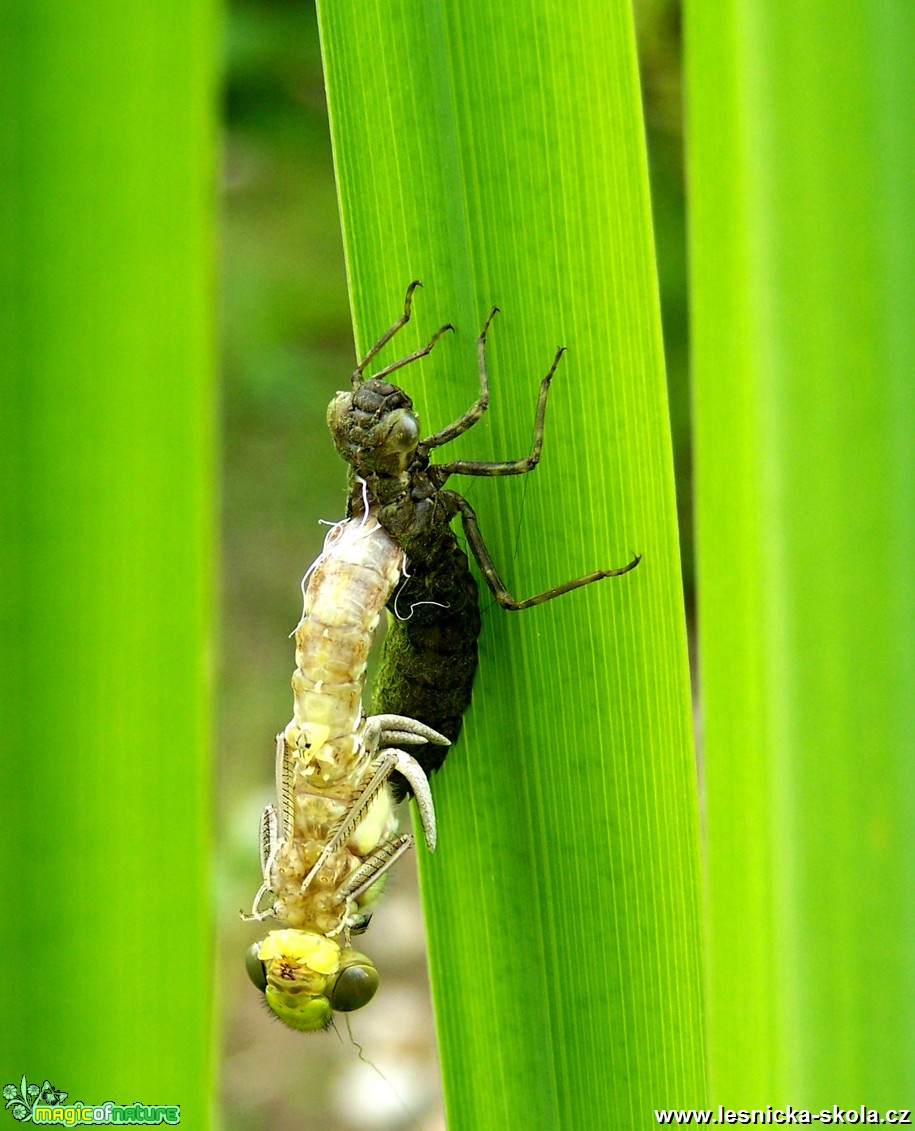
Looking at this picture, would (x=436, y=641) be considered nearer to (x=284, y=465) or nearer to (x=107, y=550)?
(x=107, y=550)

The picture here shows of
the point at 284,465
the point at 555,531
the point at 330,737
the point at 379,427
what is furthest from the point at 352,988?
the point at 284,465

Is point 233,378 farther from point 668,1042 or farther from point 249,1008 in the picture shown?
point 668,1042

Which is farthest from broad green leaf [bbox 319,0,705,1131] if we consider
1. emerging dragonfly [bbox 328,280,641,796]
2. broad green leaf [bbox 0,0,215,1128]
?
broad green leaf [bbox 0,0,215,1128]

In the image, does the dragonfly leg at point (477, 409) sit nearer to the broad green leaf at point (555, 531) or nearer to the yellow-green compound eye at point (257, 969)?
the broad green leaf at point (555, 531)

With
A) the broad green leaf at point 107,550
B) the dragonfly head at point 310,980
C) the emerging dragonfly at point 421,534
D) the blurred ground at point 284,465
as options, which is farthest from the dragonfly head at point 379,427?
the blurred ground at point 284,465

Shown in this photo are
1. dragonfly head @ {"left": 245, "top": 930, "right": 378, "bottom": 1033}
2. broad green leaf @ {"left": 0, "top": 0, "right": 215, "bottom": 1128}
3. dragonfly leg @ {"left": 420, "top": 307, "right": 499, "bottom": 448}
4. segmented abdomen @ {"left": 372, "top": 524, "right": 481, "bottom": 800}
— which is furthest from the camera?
segmented abdomen @ {"left": 372, "top": 524, "right": 481, "bottom": 800}

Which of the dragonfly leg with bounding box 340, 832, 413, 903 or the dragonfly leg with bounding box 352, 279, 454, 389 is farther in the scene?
the dragonfly leg with bounding box 340, 832, 413, 903

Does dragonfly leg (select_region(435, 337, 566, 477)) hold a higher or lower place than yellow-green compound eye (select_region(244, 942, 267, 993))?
higher

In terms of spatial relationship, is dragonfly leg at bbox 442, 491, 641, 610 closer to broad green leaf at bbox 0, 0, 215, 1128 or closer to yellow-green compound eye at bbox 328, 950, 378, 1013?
broad green leaf at bbox 0, 0, 215, 1128
